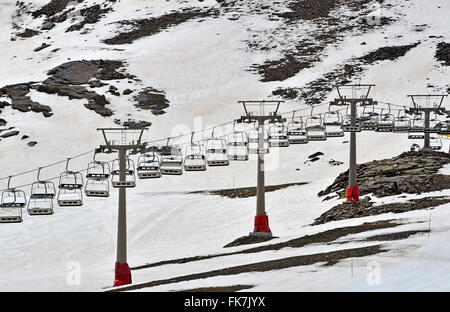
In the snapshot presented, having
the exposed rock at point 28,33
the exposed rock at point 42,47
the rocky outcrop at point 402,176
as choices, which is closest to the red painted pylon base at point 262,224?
the rocky outcrop at point 402,176

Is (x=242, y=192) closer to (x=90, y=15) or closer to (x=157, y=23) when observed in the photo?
(x=157, y=23)

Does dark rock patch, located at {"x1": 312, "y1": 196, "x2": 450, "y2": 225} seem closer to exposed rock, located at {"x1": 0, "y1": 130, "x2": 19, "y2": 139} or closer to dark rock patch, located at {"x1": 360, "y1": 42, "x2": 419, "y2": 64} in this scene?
exposed rock, located at {"x1": 0, "y1": 130, "x2": 19, "y2": 139}

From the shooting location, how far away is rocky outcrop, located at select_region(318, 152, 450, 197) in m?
45.0

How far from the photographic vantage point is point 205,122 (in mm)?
89312

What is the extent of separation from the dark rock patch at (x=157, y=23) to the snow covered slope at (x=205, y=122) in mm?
568

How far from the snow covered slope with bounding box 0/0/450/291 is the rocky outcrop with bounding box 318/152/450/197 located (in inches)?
125

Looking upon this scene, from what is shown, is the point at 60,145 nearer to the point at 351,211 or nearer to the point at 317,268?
the point at 351,211

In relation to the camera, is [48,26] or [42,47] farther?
[48,26]

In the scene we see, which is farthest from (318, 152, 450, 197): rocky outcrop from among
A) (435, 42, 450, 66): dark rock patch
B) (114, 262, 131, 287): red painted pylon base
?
(435, 42, 450, 66): dark rock patch

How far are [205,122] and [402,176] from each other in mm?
43194

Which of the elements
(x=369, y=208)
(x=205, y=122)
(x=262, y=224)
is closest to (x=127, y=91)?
(x=205, y=122)

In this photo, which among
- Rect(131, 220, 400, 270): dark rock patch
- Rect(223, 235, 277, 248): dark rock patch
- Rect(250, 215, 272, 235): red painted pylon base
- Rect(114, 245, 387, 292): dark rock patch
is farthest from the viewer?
Rect(250, 215, 272, 235): red painted pylon base

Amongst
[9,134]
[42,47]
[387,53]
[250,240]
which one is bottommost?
[250,240]

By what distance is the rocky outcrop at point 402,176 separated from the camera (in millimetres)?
45031
